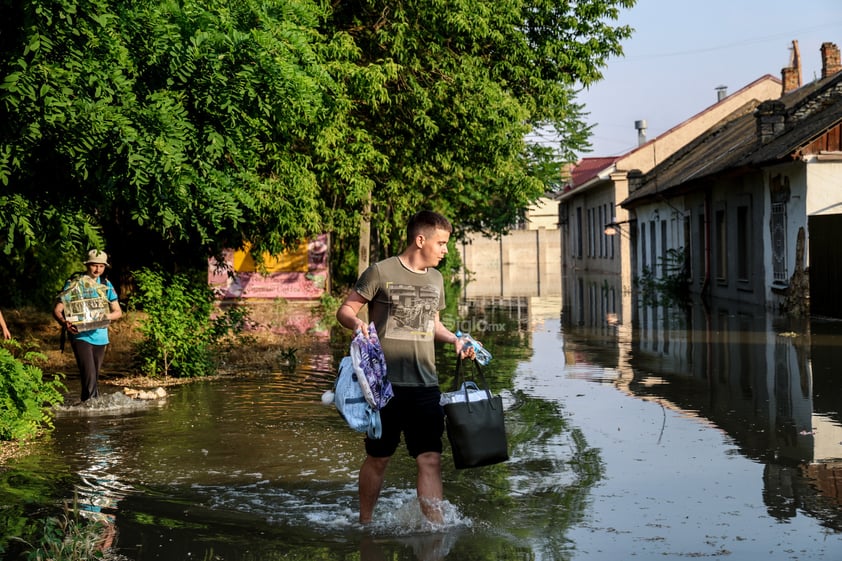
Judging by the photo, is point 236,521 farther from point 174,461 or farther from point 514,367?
point 514,367

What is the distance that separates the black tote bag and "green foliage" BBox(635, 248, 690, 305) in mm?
23329

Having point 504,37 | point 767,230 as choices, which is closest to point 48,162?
point 504,37

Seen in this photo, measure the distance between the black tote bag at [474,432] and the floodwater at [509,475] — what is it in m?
0.39

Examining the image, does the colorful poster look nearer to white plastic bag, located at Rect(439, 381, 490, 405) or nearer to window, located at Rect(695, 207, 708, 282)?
window, located at Rect(695, 207, 708, 282)

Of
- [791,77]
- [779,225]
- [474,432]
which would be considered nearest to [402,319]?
[474,432]

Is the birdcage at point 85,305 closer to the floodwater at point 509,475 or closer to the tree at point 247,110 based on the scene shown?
the tree at point 247,110

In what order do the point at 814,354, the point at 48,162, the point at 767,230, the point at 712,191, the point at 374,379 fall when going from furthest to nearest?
1. the point at 712,191
2. the point at 767,230
3. the point at 814,354
4. the point at 48,162
5. the point at 374,379

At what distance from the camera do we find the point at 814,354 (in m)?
14.6

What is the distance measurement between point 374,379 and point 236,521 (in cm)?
124

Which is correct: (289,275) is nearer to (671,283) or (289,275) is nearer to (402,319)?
(671,283)

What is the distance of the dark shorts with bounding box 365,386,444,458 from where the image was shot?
19.1 ft

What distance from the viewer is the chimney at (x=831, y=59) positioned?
32.1 meters

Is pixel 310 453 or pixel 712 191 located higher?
pixel 712 191

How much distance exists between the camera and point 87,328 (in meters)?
10.3
